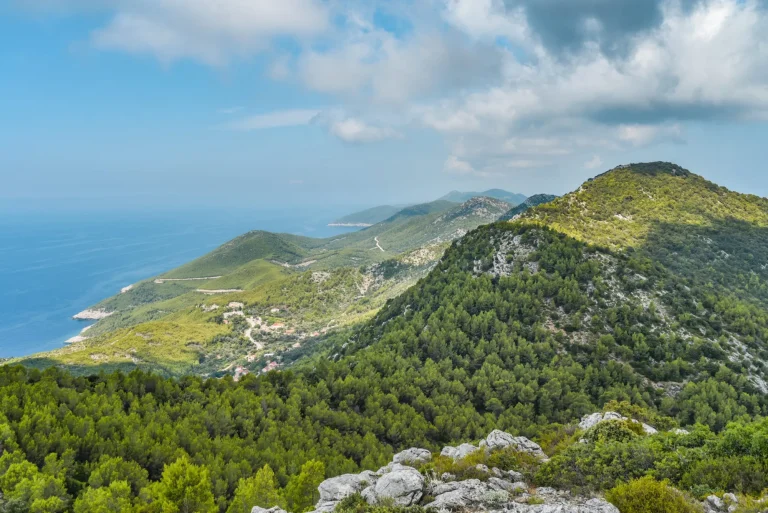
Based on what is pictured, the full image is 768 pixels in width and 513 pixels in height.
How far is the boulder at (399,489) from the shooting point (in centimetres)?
2006

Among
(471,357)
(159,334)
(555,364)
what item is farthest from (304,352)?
(555,364)

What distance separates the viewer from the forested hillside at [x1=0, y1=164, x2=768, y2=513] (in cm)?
2417

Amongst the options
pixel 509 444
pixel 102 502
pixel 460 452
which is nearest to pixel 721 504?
pixel 509 444

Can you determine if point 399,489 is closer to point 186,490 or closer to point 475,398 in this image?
point 186,490

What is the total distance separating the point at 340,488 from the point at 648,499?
1559cm

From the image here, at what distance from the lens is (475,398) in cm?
5116

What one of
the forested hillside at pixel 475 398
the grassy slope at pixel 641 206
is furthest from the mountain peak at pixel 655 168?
the forested hillside at pixel 475 398

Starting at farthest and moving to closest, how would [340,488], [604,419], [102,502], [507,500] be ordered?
[604,419] → [102,502] → [340,488] → [507,500]

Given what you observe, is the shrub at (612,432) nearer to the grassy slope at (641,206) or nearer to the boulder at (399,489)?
the boulder at (399,489)

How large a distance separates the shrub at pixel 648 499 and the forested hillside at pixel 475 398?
134 millimetres

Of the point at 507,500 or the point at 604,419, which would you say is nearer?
the point at 507,500

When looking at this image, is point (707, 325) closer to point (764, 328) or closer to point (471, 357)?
point (764, 328)

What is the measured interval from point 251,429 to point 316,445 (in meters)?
7.09

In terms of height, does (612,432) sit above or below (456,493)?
below
